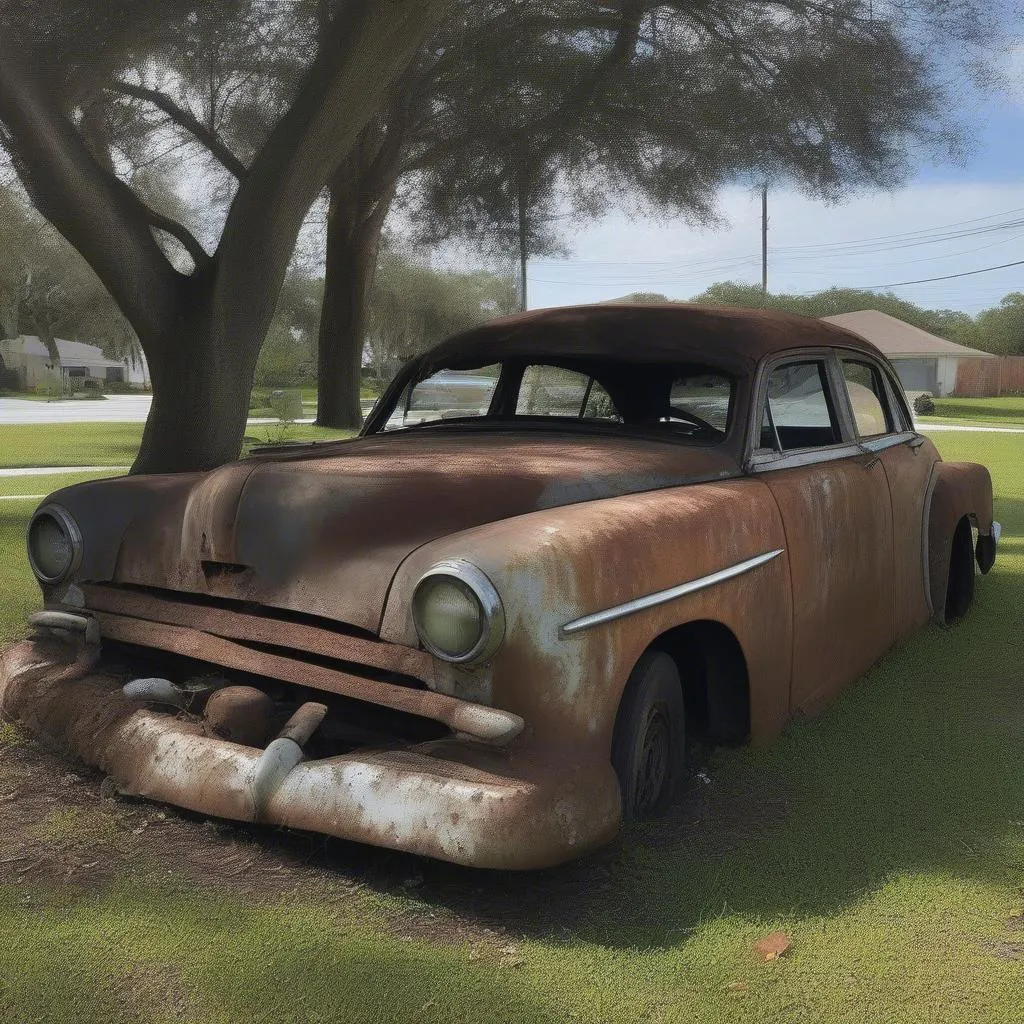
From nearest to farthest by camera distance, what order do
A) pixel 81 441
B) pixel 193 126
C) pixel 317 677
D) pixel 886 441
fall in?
1. pixel 317 677
2. pixel 886 441
3. pixel 193 126
4. pixel 81 441

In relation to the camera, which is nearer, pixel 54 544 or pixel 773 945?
pixel 773 945

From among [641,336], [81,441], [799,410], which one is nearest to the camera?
[641,336]

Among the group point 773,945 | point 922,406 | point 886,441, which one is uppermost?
point 886,441

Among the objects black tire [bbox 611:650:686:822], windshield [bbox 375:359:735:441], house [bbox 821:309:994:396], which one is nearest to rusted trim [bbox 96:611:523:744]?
black tire [bbox 611:650:686:822]

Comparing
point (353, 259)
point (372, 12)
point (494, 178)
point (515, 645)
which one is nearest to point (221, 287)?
point (372, 12)

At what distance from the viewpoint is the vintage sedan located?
8.00ft

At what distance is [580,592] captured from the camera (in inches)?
98.7

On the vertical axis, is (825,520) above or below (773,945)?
above

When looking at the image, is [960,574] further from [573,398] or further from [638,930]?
[638,930]

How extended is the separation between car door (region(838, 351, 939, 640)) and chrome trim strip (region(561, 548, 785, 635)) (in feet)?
4.16

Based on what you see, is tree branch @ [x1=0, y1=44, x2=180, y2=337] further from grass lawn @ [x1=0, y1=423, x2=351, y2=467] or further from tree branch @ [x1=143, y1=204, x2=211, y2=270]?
grass lawn @ [x1=0, y1=423, x2=351, y2=467]

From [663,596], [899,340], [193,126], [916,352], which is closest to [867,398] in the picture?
[663,596]

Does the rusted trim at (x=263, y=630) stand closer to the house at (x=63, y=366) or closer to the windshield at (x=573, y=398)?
the windshield at (x=573, y=398)

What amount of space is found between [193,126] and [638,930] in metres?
9.47
